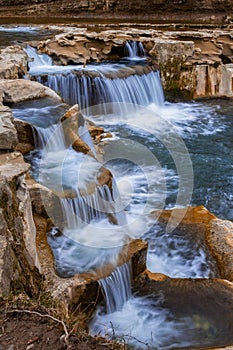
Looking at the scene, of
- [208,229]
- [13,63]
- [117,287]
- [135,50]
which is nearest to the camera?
[117,287]

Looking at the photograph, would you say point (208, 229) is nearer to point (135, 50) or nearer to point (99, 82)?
point (99, 82)

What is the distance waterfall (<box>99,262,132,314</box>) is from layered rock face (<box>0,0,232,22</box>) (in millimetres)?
18346

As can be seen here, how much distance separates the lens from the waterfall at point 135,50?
10.1 meters

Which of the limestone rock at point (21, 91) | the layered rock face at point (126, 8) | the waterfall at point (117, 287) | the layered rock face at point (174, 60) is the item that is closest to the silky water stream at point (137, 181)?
the waterfall at point (117, 287)

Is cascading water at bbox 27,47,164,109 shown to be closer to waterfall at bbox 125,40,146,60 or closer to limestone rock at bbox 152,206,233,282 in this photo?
waterfall at bbox 125,40,146,60

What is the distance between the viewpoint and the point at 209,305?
346 cm

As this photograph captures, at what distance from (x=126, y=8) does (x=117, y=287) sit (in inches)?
753

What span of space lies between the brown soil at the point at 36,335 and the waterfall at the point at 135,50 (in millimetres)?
8968

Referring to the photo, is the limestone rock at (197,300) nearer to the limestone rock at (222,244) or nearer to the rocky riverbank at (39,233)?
the rocky riverbank at (39,233)

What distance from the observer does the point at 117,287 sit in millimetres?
3469

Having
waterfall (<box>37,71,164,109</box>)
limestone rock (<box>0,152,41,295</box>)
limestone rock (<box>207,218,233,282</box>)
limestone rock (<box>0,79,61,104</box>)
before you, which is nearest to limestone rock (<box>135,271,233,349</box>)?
limestone rock (<box>207,218,233,282</box>)

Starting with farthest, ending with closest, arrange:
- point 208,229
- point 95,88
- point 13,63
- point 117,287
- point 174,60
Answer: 1. point 174,60
2. point 95,88
3. point 13,63
4. point 208,229
5. point 117,287

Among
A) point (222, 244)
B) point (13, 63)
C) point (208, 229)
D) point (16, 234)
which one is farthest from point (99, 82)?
point (16, 234)

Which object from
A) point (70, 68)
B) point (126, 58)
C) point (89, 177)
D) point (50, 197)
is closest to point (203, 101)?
point (126, 58)
